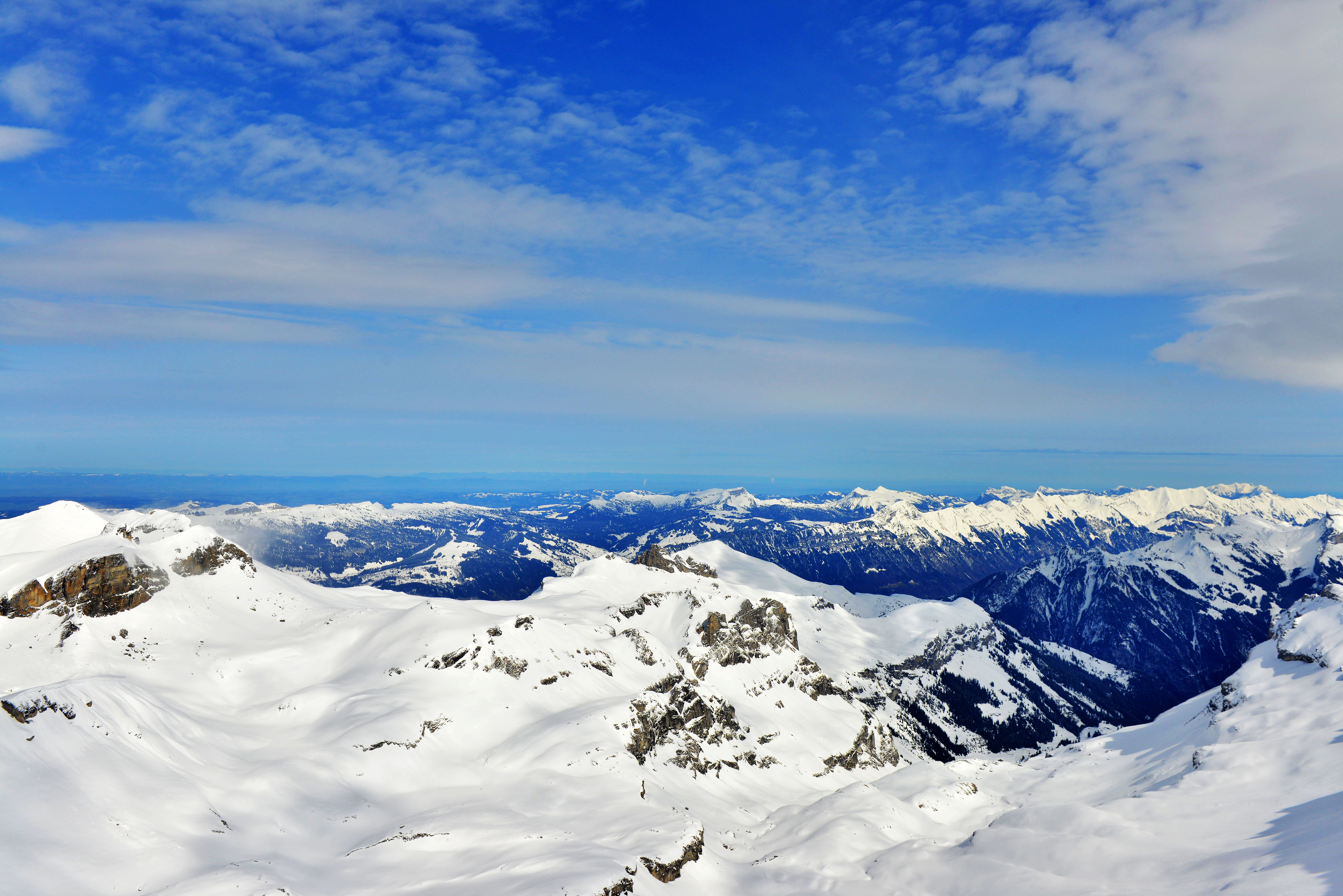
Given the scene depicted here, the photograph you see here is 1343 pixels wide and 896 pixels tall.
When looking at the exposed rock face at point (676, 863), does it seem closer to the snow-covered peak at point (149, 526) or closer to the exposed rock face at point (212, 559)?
the exposed rock face at point (212, 559)

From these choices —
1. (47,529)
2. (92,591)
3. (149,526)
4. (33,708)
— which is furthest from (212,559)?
(33,708)

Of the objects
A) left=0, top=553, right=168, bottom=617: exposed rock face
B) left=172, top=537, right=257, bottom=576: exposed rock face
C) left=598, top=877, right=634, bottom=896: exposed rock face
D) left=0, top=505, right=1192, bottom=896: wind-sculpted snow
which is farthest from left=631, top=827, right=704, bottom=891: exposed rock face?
left=172, top=537, right=257, bottom=576: exposed rock face

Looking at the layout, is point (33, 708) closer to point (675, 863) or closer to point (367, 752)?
point (367, 752)

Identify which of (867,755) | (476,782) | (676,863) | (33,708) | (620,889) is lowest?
(867,755)

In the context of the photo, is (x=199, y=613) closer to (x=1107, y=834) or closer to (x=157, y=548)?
(x=157, y=548)

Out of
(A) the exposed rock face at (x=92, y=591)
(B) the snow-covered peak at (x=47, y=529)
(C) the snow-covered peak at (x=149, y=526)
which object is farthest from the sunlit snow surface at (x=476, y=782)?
(C) the snow-covered peak at (x=149, y=526)

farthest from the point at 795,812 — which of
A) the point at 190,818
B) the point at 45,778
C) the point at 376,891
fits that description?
the point at 45,778
